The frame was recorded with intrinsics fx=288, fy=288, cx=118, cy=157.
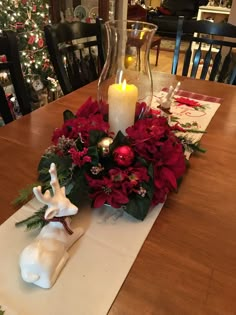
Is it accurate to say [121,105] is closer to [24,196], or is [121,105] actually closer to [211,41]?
[24,196]

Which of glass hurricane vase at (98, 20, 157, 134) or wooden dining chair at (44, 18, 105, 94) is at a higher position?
glass hurricane vase at (98, 20, 157, 134)

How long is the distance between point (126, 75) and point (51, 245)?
0.44m

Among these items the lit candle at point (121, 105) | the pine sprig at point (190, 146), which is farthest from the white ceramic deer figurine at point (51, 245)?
the pine sprig at point (190, 146)

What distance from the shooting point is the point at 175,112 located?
1080 millimetres

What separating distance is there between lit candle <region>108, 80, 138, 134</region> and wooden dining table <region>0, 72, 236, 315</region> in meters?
0.20

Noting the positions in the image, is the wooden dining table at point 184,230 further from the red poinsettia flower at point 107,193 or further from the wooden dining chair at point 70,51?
the wooden dining chair at point 70,51

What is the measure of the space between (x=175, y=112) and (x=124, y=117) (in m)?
0.46

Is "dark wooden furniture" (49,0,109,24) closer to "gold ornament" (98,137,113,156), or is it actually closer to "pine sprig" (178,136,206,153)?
"pine sprig" (178,136,206,153)

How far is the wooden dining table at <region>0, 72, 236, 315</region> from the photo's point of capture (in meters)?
0.45

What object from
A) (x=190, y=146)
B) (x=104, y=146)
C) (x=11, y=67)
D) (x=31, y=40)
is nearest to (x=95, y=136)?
(x=104, y=146)

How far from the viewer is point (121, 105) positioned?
66 cm

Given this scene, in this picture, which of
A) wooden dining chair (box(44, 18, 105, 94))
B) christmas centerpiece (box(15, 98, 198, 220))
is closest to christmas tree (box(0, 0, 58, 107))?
wooden dining chair (box(44, 18, 105, 94))

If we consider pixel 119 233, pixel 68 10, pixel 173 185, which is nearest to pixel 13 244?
pixel 119 233

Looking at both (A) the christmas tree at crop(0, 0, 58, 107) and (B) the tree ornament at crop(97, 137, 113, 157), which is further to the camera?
(A) the christmas tree at crop(0, 0, 58, 107)
